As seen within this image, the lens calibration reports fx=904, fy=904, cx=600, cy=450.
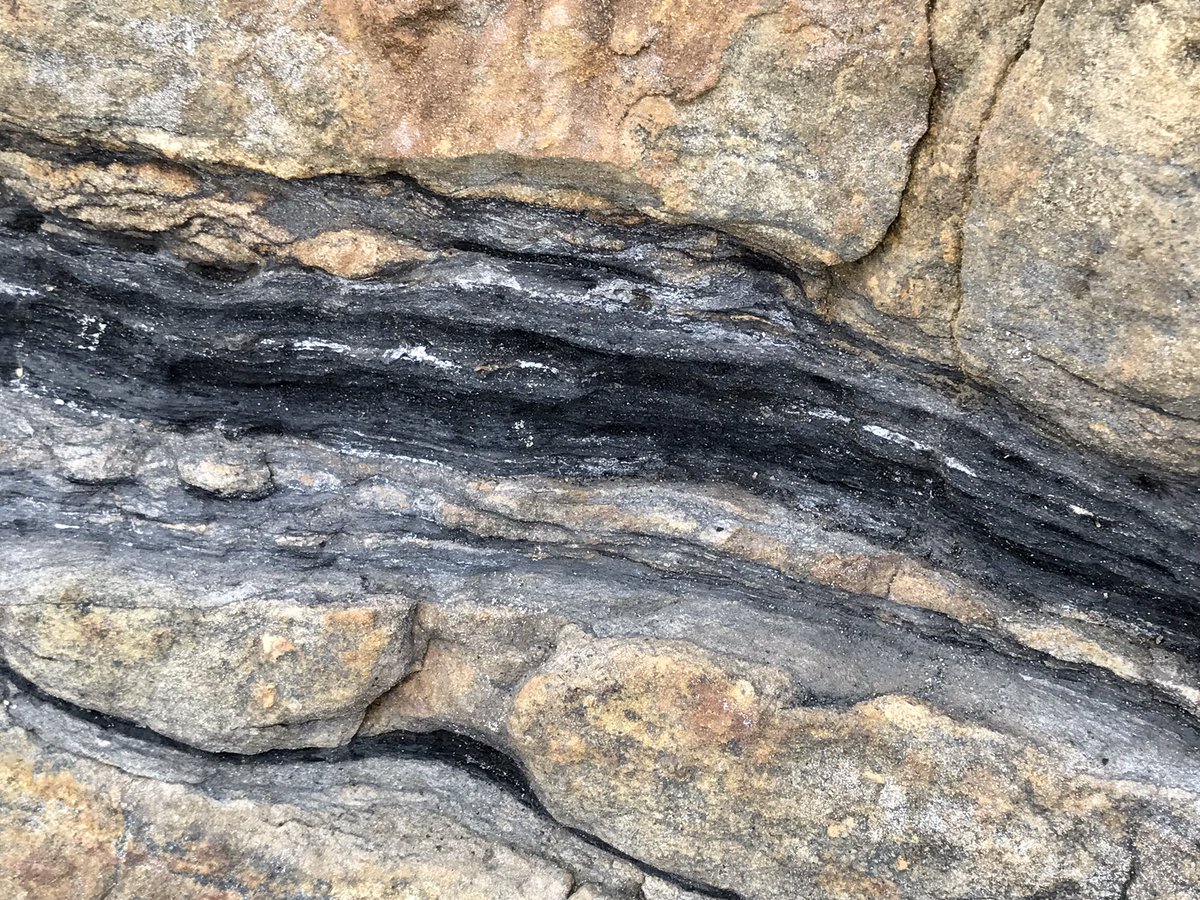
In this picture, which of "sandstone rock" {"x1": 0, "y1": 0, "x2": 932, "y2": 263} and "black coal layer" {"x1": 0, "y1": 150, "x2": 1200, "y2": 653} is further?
"black coal layer" {"x1": 0, "y1": 150, "x2": 1200, "y2": 653}

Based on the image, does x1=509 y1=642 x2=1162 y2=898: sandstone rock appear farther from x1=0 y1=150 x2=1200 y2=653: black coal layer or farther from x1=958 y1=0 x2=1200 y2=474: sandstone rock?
x1=958 y1=0 x2=1200 y2=474: sandstone rock

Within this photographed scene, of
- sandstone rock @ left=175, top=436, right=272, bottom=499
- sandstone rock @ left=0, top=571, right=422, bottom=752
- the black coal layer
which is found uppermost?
the black coal layer

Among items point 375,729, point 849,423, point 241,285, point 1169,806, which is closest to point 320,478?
point 241,285

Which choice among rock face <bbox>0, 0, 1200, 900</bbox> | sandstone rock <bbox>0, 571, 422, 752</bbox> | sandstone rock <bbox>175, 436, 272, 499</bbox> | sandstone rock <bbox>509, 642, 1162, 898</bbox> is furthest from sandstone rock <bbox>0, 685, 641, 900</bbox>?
sandstone rock <bbox>175, 436, 272, 499</bbox>

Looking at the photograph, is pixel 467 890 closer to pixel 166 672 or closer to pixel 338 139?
pixel 166 672

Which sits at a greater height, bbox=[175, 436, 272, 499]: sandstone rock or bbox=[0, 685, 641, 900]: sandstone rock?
bbox=[175, 436, 272, 499]: sandstone rock

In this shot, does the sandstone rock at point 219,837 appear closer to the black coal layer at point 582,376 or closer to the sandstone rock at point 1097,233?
the black coal layer at point 582,376
